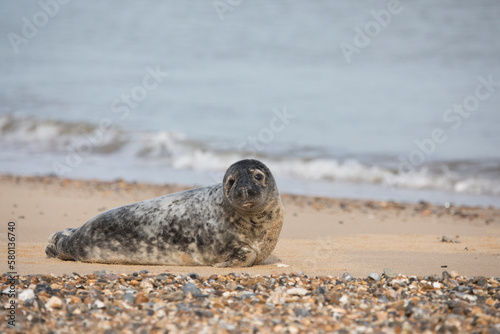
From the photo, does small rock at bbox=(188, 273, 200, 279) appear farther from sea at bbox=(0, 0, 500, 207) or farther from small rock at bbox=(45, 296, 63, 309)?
sea at bbox=(0, 0, 500, 207)

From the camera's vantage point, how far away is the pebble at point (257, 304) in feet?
12.6

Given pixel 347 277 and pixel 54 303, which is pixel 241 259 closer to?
pixel 347 277

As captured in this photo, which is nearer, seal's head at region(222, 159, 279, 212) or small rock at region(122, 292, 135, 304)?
small rock at region(122, 292, 135, 304)

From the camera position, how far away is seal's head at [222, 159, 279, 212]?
5391mm

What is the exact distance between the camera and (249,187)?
5.38 m

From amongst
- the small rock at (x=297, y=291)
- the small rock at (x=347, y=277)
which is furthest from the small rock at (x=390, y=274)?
the small rock at (x=297, y=291)

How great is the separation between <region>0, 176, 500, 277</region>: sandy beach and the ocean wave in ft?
7.37

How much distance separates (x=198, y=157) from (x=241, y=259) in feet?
28.9

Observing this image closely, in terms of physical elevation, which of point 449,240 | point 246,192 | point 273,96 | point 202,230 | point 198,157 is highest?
point 273,96

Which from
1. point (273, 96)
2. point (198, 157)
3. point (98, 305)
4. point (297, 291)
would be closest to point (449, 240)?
point (297, 291)

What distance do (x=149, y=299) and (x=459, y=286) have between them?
2106mm

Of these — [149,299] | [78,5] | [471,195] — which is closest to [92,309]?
[149,299]

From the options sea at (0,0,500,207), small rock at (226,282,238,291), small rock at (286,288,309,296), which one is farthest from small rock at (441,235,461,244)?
sea at (0,0,500,207)

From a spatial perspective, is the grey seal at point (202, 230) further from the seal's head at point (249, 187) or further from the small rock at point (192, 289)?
the small rock at point (192, 289)
